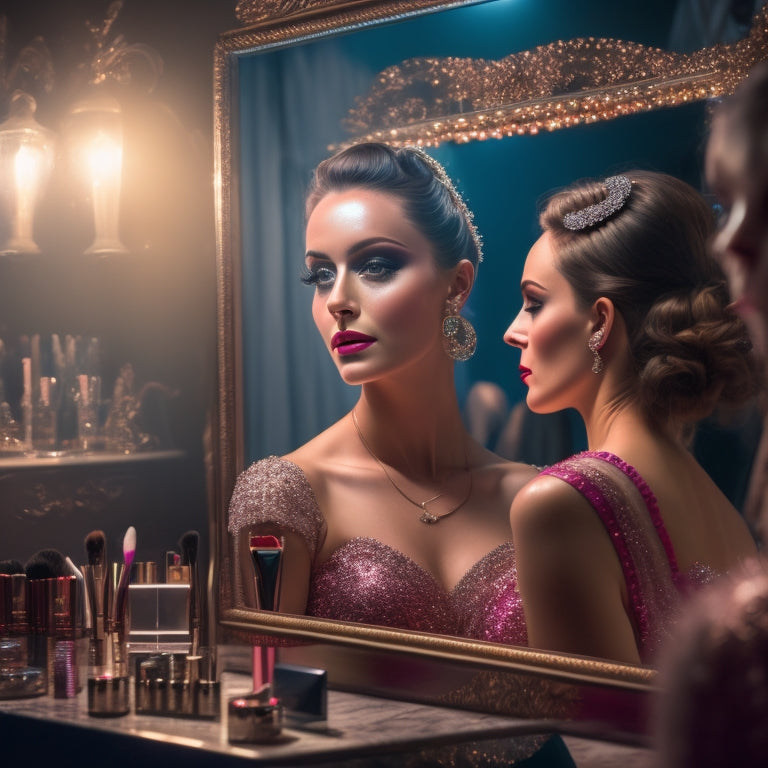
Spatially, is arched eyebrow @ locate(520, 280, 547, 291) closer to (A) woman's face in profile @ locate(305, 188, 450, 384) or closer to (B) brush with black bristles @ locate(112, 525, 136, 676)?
(A) woman's face in profile @ locate(305, 188, 450, 384)

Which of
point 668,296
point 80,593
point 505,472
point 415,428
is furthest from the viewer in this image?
point 80,593

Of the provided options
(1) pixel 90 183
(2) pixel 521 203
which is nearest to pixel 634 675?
(2) pixel 521 203

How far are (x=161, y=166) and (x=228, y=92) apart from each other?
8.9 inches

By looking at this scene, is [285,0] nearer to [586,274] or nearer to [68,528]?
[586,274]

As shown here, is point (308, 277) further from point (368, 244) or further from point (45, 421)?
point (45, 421)

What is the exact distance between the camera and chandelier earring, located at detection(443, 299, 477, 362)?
1601 millimetres

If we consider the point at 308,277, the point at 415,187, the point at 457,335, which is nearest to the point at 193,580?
the point at 308,277

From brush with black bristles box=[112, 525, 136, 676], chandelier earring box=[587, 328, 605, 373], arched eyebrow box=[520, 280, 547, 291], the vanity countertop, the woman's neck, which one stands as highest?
arched eyebrow box=[520, 280, 547, 291]

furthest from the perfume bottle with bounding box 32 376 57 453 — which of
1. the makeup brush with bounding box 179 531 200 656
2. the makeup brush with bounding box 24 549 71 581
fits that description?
the makeup brush with bounding box 179 531 200 656

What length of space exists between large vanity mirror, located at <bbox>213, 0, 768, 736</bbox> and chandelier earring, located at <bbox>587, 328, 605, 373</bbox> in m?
0.10

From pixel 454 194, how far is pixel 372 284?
8.1 inches

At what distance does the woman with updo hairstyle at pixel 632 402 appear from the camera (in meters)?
1.35

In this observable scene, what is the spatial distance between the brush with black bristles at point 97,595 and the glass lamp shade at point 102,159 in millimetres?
604

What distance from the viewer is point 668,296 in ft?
4.51
